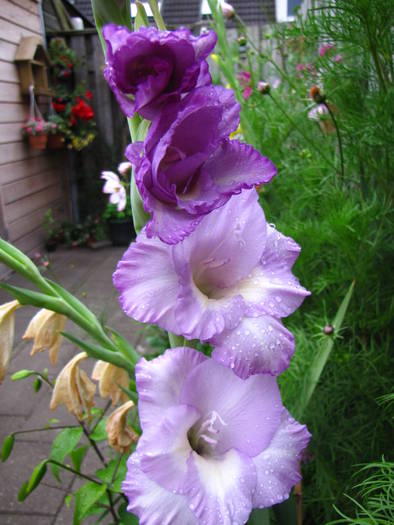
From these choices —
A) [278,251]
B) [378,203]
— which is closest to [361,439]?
[378,203]

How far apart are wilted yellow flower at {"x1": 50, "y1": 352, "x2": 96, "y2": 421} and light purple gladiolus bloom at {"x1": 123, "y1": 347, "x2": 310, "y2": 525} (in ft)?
0.83

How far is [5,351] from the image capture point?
0.52 meters

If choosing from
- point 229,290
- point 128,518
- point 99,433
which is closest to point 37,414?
point 99,433

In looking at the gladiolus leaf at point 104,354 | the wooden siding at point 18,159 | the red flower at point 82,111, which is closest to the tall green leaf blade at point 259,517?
the gladiolus leaf at point 104,354

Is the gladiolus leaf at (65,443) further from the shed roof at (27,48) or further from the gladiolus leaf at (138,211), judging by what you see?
the shed roof at (27,48)

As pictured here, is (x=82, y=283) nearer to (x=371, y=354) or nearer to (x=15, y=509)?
(x=15, y=509)

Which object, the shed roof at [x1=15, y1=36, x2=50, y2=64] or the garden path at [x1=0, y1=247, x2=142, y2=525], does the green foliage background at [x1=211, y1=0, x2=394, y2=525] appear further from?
the shed roof at [x1=15, y1=36, x2=50, y2=64]

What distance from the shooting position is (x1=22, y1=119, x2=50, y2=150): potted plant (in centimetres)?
386

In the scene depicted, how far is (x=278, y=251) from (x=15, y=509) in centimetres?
160

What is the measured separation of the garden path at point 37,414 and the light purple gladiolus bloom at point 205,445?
1.10 ft

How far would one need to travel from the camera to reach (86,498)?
0.82 metres

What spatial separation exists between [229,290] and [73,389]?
12.6 inches

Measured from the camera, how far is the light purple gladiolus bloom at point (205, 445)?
0.36 meters

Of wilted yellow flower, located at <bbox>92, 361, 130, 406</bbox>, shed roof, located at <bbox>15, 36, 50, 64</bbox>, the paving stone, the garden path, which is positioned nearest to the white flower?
the garden path
